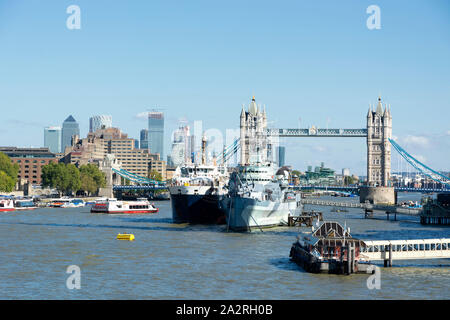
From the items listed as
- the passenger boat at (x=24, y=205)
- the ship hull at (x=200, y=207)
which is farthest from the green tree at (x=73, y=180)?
the ship hull at (x=200, y=207)

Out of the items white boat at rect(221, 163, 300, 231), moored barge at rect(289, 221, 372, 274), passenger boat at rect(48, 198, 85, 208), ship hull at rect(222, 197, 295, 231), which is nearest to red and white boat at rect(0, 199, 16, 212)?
passenger boat at rect(48, 198, 85, 208)

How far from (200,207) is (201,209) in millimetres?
268

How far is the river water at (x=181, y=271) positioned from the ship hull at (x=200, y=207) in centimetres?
1490

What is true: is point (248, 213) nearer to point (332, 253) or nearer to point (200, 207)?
point (200, 207)

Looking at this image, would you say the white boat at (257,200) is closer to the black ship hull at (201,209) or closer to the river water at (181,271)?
the river water at (181,271)

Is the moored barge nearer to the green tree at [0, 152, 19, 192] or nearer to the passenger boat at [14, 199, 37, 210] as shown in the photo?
the passenger boat at [14, 199, 37, 210]

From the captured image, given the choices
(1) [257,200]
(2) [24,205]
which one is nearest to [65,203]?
(2) [24,205]

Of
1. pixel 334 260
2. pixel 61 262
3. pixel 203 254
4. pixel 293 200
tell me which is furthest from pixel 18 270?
pixel 293 200

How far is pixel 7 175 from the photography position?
6014 inches

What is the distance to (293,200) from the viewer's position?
9019cm

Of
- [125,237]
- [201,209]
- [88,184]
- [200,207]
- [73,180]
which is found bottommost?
[125,237]
